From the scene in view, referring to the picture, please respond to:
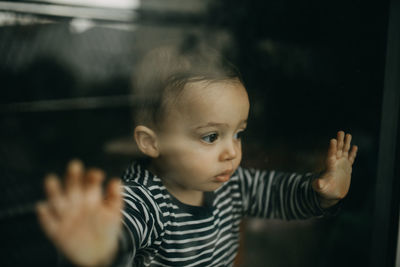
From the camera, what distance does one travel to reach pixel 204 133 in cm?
36

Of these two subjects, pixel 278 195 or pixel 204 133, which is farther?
pixel 278 195

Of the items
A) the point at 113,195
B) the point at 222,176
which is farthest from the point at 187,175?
the point at 113,195

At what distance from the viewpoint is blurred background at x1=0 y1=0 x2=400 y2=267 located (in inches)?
16.4

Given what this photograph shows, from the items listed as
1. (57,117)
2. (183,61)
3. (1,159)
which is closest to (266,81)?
(183,61)

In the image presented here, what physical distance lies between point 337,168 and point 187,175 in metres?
0.18

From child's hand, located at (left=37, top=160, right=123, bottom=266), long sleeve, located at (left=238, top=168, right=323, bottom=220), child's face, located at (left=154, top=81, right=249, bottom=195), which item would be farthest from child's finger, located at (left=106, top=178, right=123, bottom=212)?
long sleeve, located at (left=238, top=168, right=323, bottom=220)

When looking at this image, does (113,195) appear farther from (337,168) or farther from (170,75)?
(337,168)

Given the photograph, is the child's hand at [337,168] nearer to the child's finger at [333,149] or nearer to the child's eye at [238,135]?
the child's finger at [333,149]

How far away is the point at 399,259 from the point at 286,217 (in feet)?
0.51

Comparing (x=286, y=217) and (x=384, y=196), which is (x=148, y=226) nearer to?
(x=286, y=217)

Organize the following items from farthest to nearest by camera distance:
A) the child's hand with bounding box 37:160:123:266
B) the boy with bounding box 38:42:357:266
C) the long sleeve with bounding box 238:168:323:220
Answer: the long sleeve with bounding box 238:168:323:220
the boy with bounding box 38:42:357:266
the child's hand with bounding box 37:160:123:266

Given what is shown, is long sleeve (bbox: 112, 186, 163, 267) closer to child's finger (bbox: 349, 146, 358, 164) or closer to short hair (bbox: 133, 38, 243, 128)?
short hair (bbox: 133, 38, 243, 128)

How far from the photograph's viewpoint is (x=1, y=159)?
0.94m

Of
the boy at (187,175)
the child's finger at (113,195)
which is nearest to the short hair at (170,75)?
the boy at (187,175)
